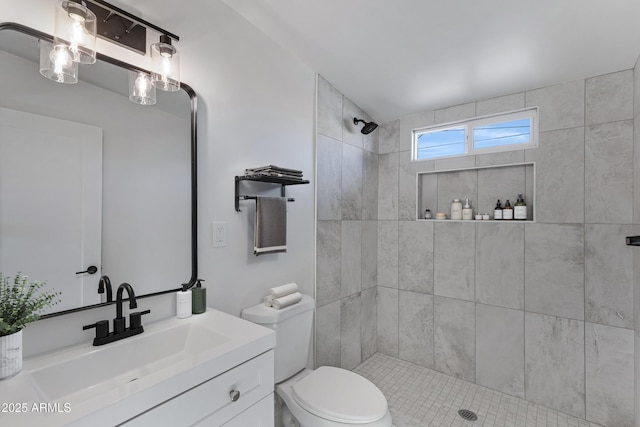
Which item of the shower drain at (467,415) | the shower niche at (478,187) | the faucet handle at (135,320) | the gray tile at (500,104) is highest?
the gray tile at (500,104)

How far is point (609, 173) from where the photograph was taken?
1970 millimetres

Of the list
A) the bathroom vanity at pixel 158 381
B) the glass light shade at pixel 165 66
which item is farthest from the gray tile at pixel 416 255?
the glass light shade at pixel 165 66

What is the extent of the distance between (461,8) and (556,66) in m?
0.94

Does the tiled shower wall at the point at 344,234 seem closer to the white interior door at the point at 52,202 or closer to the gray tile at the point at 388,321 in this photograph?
the gray tile at the point at 388,321

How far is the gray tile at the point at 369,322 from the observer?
9.05ft

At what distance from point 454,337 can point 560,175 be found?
1.49 meters

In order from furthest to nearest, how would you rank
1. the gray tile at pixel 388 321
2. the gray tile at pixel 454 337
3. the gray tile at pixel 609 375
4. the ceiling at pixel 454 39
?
the gray tile at pixel 388 321, the gray tile at pixel 454 337, the gray tile at pixel 609 375, the ceiling at pixel 454 39

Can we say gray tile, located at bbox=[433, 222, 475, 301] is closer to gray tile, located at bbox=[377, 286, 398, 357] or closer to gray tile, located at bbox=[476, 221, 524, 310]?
gray tile, located at bbox=[476, 221, 524, 310]

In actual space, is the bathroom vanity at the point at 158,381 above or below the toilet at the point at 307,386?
above

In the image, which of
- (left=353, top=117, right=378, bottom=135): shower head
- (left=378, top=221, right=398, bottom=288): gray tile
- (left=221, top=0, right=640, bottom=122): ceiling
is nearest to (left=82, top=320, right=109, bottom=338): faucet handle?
(left=221, top=0, right=640, bottom=122): ceiling

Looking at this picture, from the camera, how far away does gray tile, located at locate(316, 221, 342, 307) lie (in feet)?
7.34

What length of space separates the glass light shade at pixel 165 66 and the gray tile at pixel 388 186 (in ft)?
6.79

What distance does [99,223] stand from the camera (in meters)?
1.14

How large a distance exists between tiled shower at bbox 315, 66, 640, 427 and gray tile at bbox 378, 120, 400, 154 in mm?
10
